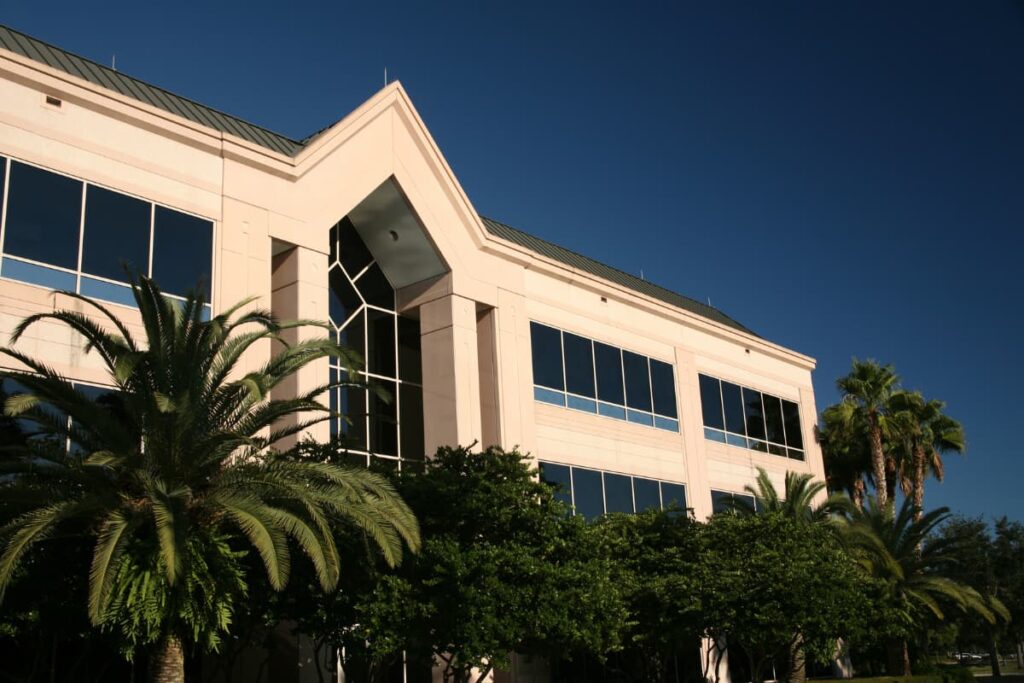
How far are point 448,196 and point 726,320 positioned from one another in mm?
21315

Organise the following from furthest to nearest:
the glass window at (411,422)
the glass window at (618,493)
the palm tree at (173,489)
A: the glass window at (618,493) → the glass window at (411,422) → the palm tree at (173,489)

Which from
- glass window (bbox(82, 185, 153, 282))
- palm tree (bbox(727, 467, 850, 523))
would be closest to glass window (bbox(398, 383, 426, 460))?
glass window (bbox(82, 185, 153, 282))

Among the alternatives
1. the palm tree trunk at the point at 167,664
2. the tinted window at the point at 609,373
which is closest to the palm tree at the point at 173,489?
the palm tree trunk at the point at 167,664

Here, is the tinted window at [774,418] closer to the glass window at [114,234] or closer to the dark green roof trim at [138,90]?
the dark green roof trim at [138,90]

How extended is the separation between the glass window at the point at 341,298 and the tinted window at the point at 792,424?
2171cm

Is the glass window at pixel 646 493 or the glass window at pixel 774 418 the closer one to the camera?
the glass window at pixel 646 493

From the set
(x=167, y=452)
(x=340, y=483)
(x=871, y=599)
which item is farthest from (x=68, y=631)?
(x=871, y=599)

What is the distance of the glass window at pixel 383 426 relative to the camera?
91.9ft

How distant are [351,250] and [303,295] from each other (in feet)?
13.9

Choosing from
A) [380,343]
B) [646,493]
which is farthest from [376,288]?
[646,493]

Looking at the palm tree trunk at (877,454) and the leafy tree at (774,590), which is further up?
the palm tree trunk at (877,454)

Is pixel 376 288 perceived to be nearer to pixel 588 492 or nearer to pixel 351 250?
pixel 351 250

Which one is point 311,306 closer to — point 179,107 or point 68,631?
point 179,107

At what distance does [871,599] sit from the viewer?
2983 centimetres
